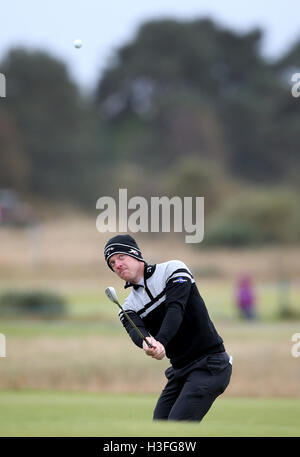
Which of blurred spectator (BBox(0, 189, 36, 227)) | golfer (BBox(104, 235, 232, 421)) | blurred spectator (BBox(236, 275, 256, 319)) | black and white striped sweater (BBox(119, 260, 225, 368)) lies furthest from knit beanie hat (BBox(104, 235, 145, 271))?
blurred spectator (BBox(0, 189, 36, 227))

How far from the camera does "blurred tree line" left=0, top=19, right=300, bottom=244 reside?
276ft

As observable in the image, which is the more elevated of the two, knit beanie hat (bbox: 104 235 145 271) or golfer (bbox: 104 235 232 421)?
knit beanie hat (bbox: 104 235 145 271)

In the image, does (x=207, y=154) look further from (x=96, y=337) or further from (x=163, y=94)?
(x=96, y=337)

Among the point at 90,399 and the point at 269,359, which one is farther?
the point at 269,359

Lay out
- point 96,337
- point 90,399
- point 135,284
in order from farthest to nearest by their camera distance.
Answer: point 96,337, point 90,399, point 135,284

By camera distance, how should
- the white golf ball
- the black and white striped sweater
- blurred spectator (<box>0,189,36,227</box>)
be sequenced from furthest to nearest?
blurred spectator (<box>0,189,36,227</box>), the white golf ball, the black and white striped sweater

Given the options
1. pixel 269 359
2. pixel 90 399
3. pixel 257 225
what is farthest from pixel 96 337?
pixel 257 225

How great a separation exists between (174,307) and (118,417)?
4462 mm

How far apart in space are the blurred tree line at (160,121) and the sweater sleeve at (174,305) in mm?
62827

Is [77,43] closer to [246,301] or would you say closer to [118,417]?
[118,417]

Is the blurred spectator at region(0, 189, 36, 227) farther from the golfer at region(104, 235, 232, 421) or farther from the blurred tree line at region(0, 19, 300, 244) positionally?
the golfer at region(104, 235, 232, 421)

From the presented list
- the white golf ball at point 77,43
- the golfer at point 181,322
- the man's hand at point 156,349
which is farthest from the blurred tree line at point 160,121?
the man's hand at point 156,349
